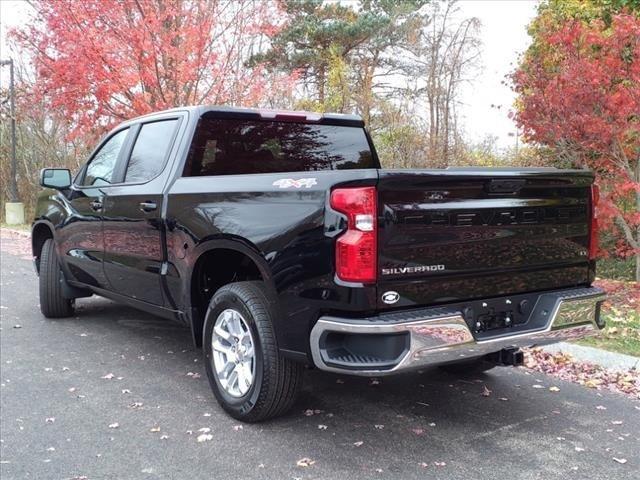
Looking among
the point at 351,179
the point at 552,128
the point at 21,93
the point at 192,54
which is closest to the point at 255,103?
the point at 192,54

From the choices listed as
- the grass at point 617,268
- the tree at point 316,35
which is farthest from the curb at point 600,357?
the tree at point 316,35

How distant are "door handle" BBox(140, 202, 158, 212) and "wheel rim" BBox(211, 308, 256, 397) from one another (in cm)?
104

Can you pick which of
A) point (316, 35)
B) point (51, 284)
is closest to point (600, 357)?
point (51, 284)

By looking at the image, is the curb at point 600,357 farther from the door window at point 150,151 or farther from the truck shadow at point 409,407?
the door window at point 150,151

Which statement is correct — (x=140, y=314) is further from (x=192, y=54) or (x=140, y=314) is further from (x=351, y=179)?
(x=192, y=54)

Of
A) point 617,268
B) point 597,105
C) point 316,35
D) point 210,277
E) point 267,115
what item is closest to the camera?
point 210,277

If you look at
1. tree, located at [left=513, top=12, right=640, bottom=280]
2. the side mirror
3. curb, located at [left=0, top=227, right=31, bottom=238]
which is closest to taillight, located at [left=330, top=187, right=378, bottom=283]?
the side mirror

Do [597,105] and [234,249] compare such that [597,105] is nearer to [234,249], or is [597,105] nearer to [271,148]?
[271,148]

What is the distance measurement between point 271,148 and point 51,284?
3084 mm

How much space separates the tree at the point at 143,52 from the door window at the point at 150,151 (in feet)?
21.4

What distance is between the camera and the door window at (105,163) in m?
5.29

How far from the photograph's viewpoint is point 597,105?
6828mm

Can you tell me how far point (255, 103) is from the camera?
486 inches

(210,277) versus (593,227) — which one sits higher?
(593,227)
